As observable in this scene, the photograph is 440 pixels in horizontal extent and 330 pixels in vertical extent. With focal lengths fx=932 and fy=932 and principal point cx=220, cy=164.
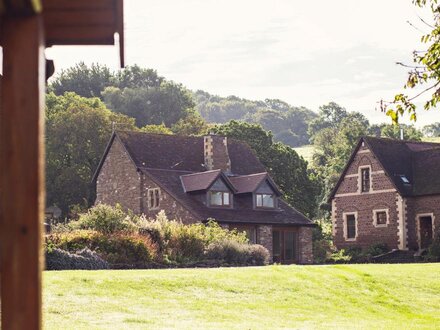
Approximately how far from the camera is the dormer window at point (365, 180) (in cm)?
5598

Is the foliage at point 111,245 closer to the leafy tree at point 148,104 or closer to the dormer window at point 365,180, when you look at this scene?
the dormer window at point 365,180

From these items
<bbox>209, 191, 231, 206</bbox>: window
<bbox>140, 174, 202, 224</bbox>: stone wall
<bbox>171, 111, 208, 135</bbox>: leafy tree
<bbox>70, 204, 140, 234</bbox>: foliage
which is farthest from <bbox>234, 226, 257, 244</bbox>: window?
<bbox>171, 111, 208, 135</bbox>: leafy tree

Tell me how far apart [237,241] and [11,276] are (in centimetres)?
3633

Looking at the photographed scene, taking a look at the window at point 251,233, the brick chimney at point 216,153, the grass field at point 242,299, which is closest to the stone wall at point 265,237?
the window at point 251,233

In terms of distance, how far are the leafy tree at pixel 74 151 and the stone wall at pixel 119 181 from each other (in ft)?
31.3

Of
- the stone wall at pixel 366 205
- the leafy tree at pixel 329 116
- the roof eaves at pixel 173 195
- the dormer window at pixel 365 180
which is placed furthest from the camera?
the leafy tree at pixel 329 116

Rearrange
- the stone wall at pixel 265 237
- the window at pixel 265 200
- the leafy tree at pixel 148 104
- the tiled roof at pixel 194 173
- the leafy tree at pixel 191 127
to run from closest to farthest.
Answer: the tiled roof at pixel 194 173 → the stone wall at pixel 265 237 → the window at pixel 265 200 → the leafy tree at pixel 191 127 → the leafy tree at pixel 148 104

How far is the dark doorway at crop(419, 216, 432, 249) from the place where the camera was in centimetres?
5284

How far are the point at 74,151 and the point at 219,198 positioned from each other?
19044 mm

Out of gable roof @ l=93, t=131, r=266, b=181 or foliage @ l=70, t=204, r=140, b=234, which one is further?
gable roof @ l=93, t=131, r=266, b=181

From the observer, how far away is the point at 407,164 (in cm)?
5659

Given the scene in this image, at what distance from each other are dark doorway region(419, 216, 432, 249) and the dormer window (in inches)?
155

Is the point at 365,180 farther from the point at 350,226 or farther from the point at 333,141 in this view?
the point at 333,141

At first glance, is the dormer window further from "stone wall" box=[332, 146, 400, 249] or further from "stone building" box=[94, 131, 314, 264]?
"stone building" box=[94, 131, 314, 264]
